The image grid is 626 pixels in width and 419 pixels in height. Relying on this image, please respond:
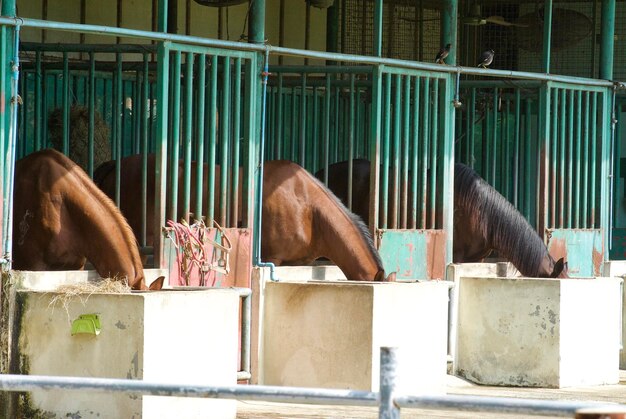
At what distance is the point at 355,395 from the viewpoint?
3.21m

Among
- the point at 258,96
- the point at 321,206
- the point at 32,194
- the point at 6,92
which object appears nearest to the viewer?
the point at 6,92

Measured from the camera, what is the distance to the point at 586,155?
875 centimetres

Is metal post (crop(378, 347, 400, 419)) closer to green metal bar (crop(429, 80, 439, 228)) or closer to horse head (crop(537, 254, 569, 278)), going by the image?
green metal bar (crop(429, 80, 439, 228))

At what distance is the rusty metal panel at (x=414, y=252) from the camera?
24.8 feet

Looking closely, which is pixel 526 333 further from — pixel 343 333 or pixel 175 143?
pixel 175 143

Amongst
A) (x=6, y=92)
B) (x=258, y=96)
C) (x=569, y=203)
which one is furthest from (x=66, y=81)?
(x=569, y=203)

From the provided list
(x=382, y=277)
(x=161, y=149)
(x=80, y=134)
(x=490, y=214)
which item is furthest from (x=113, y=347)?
(x=490, y=214)

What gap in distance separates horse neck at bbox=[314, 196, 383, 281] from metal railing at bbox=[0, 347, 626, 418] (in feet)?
12.6

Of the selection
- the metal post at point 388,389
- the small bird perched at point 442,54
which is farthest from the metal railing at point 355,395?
the small bird perched at point 442,54

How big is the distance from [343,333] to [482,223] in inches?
101

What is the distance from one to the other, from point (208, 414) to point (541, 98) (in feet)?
12.5

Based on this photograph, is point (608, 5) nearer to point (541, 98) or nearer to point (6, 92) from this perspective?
point (541, 98)

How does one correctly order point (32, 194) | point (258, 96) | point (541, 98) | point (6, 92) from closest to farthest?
1. point (6, 92)
2. point (32, 194)
3. point (258, 96)
4. point (541, 98)

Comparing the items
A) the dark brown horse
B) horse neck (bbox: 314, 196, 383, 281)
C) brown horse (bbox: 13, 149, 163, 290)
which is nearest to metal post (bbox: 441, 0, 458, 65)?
the dark brown horse
